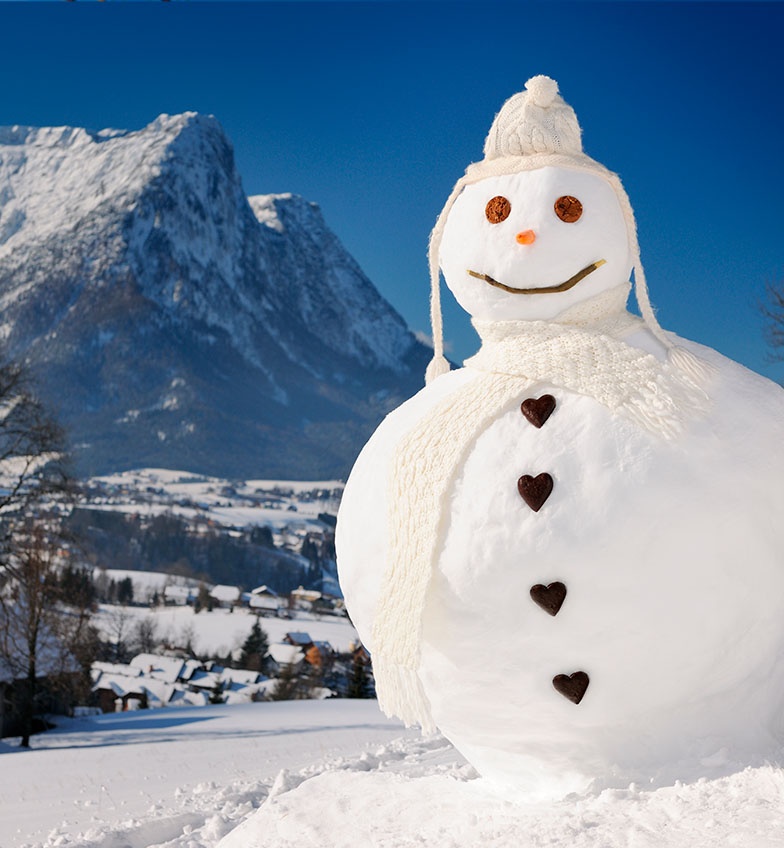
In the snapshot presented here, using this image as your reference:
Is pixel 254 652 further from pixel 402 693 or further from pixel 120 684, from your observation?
pixel 402 693

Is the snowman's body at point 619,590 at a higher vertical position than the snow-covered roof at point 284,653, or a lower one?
higher

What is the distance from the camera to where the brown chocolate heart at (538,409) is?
334 centimetres

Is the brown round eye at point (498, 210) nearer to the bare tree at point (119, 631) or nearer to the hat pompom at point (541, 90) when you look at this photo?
the hat pompom at point (541, 90)

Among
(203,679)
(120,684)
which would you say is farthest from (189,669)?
(120,684)

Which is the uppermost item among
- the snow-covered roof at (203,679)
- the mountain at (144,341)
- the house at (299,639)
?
the mountain at (144,341)

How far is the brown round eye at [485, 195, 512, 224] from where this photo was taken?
367 cm

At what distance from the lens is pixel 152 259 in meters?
188

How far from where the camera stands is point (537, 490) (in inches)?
126

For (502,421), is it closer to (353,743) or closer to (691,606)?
(691,606)

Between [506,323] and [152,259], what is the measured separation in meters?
193

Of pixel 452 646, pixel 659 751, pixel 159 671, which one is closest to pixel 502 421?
pixel 452 646

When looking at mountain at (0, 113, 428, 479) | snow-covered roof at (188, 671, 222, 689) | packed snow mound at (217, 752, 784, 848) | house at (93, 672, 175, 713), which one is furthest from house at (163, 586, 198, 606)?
mountain at (0, 113, 428, 479)

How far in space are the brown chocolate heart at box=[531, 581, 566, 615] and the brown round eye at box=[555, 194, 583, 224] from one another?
134 centimetres

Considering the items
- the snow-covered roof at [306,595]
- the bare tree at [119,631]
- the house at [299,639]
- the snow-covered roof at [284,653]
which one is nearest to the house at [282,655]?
the snow-covered roof at [284,653]
